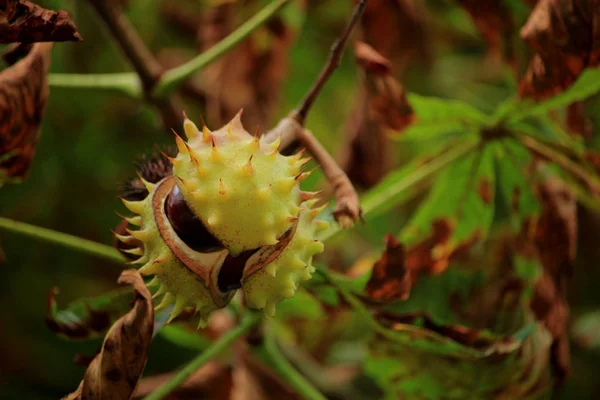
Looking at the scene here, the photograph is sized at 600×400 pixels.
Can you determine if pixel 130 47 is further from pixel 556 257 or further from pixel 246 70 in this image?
pixel 556 257

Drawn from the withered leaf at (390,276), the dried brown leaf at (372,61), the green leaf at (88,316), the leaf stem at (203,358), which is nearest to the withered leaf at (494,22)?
the dried brown leaf at (372,61)

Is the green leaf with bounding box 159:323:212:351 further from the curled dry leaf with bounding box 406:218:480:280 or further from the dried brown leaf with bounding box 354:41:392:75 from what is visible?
the dried brown leaf with bounding box 354:41:392:75

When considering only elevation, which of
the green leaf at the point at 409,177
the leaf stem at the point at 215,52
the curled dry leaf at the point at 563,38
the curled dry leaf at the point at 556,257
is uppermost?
the leaf stem at the point at 215,52

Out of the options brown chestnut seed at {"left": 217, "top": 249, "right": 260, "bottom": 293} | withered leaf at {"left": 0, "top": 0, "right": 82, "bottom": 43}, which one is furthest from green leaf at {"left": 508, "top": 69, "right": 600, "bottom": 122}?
withered leaf at {"left": 0, "top": 0, "right": 82, "bottom": 43}

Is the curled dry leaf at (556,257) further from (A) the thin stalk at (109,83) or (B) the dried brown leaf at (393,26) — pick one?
(A) the thin stalk at (109,83)

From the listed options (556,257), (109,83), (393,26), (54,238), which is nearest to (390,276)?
(556,257)

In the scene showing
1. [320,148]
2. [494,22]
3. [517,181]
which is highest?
[320,148]

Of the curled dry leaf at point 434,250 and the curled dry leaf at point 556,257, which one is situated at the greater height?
the curled dry leaf at point 434,250
